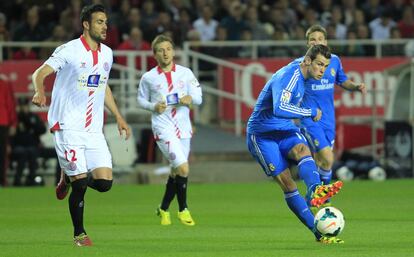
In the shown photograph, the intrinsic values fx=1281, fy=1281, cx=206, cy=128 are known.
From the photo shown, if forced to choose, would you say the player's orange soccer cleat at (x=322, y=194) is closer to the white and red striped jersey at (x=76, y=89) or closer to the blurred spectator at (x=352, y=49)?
the white and red striped jersey at (x=76, y=89)

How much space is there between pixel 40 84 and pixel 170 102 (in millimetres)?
4425

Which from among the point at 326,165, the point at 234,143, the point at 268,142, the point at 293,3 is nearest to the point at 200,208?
the point at 326,165

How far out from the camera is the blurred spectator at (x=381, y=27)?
1129 inches

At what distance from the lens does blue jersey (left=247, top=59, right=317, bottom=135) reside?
12.5 m

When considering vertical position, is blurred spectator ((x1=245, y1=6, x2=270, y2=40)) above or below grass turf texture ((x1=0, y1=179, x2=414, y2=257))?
above

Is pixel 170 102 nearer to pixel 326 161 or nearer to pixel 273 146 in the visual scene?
pixel 326 161

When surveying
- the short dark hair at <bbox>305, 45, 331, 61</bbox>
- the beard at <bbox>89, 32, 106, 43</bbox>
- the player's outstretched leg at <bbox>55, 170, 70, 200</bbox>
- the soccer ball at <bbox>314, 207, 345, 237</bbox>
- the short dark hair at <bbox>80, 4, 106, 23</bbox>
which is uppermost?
the short dark hair at <bbox>80, 4, 106, 23</bbox>

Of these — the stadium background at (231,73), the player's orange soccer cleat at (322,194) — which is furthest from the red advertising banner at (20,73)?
the player's orange soccer cleat at (322,194)

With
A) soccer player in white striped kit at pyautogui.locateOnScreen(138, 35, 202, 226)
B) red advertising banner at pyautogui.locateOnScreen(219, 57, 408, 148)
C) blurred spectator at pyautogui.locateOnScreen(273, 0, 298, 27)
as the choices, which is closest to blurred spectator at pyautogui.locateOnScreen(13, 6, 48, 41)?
red advertising banner at pyautogui.locateOnScreen(219, 57, 408, 148)

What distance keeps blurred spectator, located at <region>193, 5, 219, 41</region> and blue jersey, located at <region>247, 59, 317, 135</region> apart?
14.2m

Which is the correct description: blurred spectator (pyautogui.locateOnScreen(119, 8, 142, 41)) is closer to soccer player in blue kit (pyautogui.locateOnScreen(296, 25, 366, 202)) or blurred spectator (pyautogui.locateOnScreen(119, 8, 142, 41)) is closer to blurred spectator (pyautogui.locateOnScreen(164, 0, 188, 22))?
blurred spectator (pyautogui.locateOnScreen(164, 0, 188, 22))

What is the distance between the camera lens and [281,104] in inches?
494

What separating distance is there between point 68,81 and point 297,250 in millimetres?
2851

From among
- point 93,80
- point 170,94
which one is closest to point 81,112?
point 93,80
